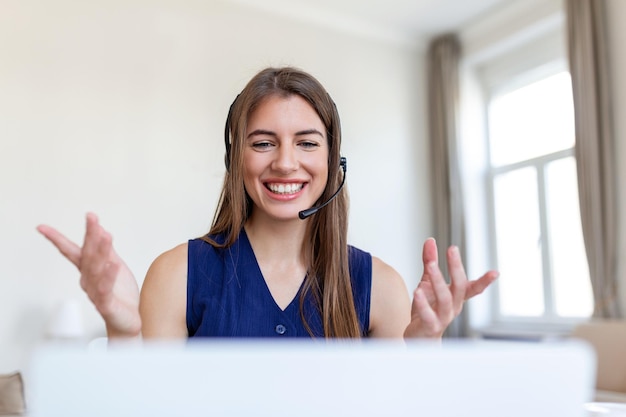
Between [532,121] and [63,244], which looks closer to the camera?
[63,244]

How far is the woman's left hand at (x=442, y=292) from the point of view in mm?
874

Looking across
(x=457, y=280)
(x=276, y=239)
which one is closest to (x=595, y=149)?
(x=276, y=239)


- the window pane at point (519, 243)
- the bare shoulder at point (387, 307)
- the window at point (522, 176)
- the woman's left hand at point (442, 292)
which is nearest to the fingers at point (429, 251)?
the woman's left hand at point (442, 292)

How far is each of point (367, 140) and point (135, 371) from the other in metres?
5.28

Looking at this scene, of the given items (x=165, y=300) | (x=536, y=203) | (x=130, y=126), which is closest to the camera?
(x=165, y=300)

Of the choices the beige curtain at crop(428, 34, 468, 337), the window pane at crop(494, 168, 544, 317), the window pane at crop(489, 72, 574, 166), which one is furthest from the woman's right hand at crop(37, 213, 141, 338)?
the beige curtain at crop(428, 34, 468, 337)

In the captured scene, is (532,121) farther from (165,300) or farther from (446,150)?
(165,300)

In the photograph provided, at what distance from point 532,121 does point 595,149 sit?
3.03 feet

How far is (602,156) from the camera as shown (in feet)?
14.3

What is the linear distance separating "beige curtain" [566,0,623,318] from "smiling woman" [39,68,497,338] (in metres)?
3.25

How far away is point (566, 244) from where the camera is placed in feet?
16.1

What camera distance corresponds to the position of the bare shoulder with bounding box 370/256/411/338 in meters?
1.47

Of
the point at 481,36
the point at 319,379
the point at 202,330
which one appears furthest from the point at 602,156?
the point at 319,379

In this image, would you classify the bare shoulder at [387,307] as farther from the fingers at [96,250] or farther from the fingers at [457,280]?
the fingers at [96,250]
